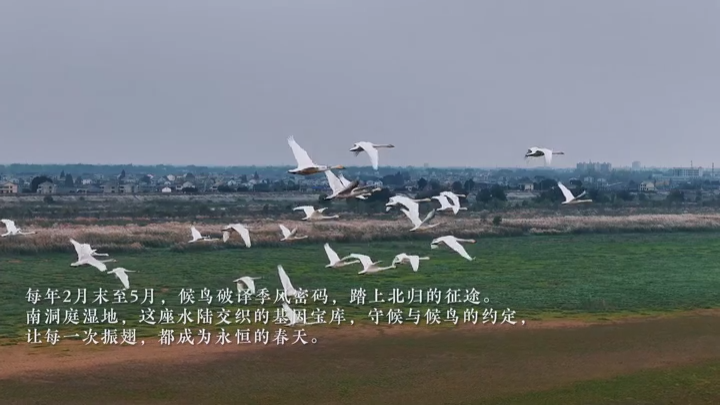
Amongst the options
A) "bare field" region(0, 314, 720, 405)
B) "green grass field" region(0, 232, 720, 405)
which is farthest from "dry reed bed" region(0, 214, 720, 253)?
"bare field" region(0, 314, 720, 405)

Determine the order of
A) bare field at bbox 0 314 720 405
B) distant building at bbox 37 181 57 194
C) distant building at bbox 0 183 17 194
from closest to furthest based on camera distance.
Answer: bare field at bbox 0 314 720 405 → distant building at bbox 0 183 17 194 → distant building at bbox 37 181 57 194

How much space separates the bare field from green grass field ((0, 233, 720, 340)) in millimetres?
2042

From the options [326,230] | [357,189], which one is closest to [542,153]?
[357,189]

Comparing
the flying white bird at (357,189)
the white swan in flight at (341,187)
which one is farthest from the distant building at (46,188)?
the white swan in flight at (341,187)

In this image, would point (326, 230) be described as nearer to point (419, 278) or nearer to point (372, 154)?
point (419, 278)

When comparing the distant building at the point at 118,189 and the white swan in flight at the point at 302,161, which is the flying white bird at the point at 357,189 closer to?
the white swan in flight at the point at 302,161

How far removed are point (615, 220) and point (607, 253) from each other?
1491 cm

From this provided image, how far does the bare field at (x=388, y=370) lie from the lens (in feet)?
58.0

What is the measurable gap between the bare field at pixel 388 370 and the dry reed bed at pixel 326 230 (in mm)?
17699

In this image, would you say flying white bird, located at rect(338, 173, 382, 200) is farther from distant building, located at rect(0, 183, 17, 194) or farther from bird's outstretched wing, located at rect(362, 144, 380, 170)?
distant building, located at rect(0, 183, 17, 194)

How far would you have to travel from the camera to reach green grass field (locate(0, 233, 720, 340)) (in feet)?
83.8

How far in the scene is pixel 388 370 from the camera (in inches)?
764

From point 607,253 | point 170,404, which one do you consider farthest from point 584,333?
point 607,253

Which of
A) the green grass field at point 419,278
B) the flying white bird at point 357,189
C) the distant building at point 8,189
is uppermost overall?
→ the flying white bird at point 357,189
